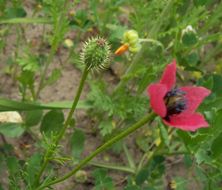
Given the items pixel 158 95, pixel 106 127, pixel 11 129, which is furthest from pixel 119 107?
pixel 158 95

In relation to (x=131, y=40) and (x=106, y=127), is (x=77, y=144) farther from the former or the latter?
(x=131, y=40)

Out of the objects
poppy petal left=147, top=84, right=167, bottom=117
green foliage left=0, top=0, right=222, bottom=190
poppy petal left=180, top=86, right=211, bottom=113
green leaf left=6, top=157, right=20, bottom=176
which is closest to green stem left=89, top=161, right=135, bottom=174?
green foliage left=0, top=0, right=222, bottom=190

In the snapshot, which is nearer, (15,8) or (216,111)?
(216,111)

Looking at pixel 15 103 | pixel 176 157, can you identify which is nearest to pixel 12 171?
pixel 15 103

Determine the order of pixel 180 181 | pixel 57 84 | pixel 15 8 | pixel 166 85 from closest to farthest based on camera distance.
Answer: pixel 166 85 → pixel 180 181 → pixel 15 8 → pixel 57 84

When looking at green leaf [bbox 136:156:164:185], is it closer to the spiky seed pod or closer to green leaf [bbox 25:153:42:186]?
green leaf [bbox 25:153:42:186]

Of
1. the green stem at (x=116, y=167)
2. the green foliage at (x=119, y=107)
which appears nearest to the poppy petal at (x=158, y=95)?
the green foliage at (x=119, y=107)

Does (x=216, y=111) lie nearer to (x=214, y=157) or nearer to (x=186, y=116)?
(x=214, y=157)
